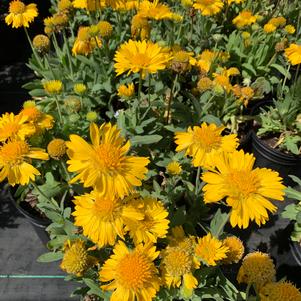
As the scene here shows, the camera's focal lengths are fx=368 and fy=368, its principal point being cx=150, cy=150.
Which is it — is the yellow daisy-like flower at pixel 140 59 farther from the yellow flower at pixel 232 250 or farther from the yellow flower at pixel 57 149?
the yellow flower at pixel 232 250

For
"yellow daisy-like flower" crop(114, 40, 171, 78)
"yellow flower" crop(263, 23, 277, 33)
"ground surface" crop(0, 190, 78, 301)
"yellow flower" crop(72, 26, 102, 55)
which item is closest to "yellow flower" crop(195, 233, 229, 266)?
"yellow daisy-like flower" crop(114, 40, 171, 78)

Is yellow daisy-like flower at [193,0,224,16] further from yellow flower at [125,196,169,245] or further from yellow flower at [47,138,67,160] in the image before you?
yellow flower at [125,196,169,245]

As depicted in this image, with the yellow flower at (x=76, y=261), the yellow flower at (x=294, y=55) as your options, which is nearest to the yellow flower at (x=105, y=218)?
the yellow flower at (x=76, y=261)

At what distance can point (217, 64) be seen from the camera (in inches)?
90.5

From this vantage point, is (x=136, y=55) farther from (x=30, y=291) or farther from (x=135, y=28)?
(x=30, y=291)

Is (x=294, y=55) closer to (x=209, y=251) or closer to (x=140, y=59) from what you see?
(x=140, y=59)

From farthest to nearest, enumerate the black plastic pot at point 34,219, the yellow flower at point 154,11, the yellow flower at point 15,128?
the yellow flower at point 154,11
the black plastic pot at point 34,219
the yellow flower at point 15,128

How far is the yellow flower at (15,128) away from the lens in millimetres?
1303

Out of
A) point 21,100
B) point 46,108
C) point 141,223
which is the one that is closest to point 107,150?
point 141,223

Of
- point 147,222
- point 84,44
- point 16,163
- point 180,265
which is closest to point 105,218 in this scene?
point 147,222

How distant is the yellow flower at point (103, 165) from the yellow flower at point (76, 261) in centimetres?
29

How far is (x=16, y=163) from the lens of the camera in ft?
4.06

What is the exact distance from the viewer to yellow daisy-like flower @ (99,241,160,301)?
3.47ft

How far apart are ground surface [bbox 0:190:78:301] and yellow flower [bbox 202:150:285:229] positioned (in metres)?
1.17
